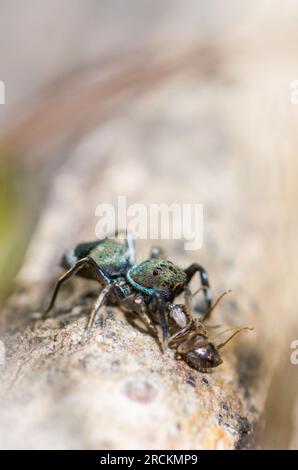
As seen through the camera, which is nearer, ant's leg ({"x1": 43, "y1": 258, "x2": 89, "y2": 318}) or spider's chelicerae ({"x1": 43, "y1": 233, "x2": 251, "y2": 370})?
spider's chelicerae ({"x1": 43, "y1": 233, "x2": 251, "y2": 370})

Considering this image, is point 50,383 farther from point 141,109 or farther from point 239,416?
point 141,109

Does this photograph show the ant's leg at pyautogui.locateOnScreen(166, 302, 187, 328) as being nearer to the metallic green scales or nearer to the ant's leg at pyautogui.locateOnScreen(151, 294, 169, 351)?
the ant's leg at pyautogui.locateOnScreen(151, 294, 169, 351)

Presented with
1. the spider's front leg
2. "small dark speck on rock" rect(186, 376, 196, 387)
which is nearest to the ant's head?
"small dark speck on rock" rect(186, 376, 196, 387)

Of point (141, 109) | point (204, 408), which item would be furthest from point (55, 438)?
point (141, 109)

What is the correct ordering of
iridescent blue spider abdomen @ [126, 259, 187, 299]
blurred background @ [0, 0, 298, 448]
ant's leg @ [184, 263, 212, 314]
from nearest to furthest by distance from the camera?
iridescent blue spider abdomen @ [126, 259, 187, 299] → ant's leg @ [184, 263, 212, 314] → blurred background @ [0, 0, 298, 448]

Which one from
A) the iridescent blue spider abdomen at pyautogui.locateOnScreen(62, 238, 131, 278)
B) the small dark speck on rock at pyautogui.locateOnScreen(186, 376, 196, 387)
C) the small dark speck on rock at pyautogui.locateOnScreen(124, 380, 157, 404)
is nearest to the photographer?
the small dark speck on rock at pyautogui.locateOnScreen(124, 380, 157, 404)

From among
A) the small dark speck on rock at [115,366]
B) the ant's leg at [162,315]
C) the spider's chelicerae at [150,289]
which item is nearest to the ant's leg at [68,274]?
the spider's chelicerae at [150,289]

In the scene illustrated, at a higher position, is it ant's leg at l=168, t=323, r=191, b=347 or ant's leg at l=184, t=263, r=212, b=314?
ant's leg at l=184, t=263, r=212, b=314

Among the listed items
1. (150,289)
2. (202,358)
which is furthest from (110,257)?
(202,358)
